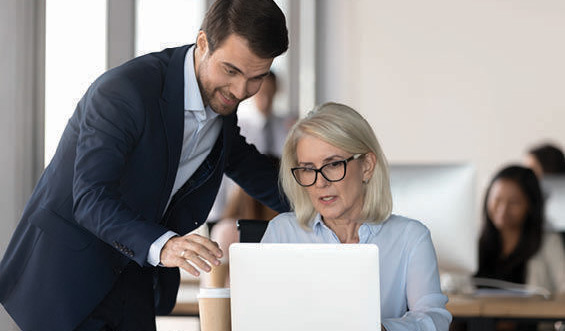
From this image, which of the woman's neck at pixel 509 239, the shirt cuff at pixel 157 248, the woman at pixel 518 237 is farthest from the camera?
the woman's neck at pixel 509 239

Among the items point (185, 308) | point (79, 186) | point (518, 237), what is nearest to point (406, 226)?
point (79, 186)

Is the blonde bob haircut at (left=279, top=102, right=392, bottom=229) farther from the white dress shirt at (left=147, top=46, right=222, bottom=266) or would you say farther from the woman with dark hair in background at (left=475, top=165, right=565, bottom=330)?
the woman with dark hair in background at (left=475, top=165, right=565, bottom=330)

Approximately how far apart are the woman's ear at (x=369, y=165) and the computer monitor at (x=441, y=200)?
72cm

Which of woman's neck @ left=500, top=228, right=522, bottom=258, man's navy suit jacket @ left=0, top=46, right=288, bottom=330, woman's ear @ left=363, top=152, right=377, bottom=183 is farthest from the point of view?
woman's neck @ left=500, top=228, right=522, bottom=258

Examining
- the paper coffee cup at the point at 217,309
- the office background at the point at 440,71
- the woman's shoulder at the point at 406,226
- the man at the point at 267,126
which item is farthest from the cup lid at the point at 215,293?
the office background at the point at 440,71

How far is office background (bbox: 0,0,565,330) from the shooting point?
7.36 metres

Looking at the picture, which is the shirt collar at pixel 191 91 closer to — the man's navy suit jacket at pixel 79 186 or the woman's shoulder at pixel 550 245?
the man's navy suit jacket at pixel 79 186

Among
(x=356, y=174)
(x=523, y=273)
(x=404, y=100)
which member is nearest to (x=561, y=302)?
(x=523, y=273)

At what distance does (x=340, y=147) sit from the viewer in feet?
7.84

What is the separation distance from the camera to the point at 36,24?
7.91ft

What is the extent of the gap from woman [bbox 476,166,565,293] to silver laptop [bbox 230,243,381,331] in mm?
2666

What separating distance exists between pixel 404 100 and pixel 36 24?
559 cm

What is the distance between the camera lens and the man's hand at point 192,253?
175 centimetres

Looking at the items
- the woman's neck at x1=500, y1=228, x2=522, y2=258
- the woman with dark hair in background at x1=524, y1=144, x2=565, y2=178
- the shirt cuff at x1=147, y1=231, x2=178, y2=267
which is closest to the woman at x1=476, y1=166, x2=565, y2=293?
the woman's neck at x1=500, y1=228, x2=522, y2=258
